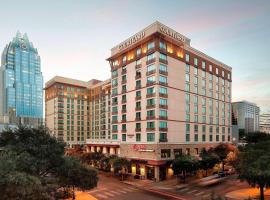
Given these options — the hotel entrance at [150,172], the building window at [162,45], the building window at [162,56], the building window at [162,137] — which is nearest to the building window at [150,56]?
the building window at [162,56]

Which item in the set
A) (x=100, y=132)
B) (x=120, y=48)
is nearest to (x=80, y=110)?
(x=100, y=132)

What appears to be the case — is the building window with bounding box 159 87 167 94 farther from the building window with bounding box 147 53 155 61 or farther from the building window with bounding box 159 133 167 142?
the building window with bounding box 159 133 167 142

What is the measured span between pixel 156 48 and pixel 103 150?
141ft

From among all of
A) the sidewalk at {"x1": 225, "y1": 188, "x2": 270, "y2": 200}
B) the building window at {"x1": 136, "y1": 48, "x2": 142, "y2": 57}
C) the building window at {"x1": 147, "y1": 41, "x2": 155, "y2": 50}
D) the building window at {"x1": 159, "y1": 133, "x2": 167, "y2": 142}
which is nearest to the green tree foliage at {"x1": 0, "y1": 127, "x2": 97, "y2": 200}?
the sidewalk at {"x1": 225, "y1": 188, "x2": 270, "y2": 200}

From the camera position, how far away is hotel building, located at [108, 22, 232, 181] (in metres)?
59.2

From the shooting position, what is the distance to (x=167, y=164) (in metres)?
58.5

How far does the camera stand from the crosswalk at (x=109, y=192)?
139ft

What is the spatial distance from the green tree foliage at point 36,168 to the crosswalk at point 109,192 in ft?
64.7

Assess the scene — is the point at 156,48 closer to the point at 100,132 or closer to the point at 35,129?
the point at 35,129

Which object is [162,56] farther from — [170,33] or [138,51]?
[138,51]

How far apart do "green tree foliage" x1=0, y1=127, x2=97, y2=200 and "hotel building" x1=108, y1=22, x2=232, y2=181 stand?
35723 mm

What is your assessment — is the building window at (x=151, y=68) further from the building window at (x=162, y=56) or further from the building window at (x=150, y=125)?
the building window at (x=150, y=125)

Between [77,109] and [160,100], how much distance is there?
8105 cm

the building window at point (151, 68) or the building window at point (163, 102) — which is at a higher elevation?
the building window at point (151, 68)
